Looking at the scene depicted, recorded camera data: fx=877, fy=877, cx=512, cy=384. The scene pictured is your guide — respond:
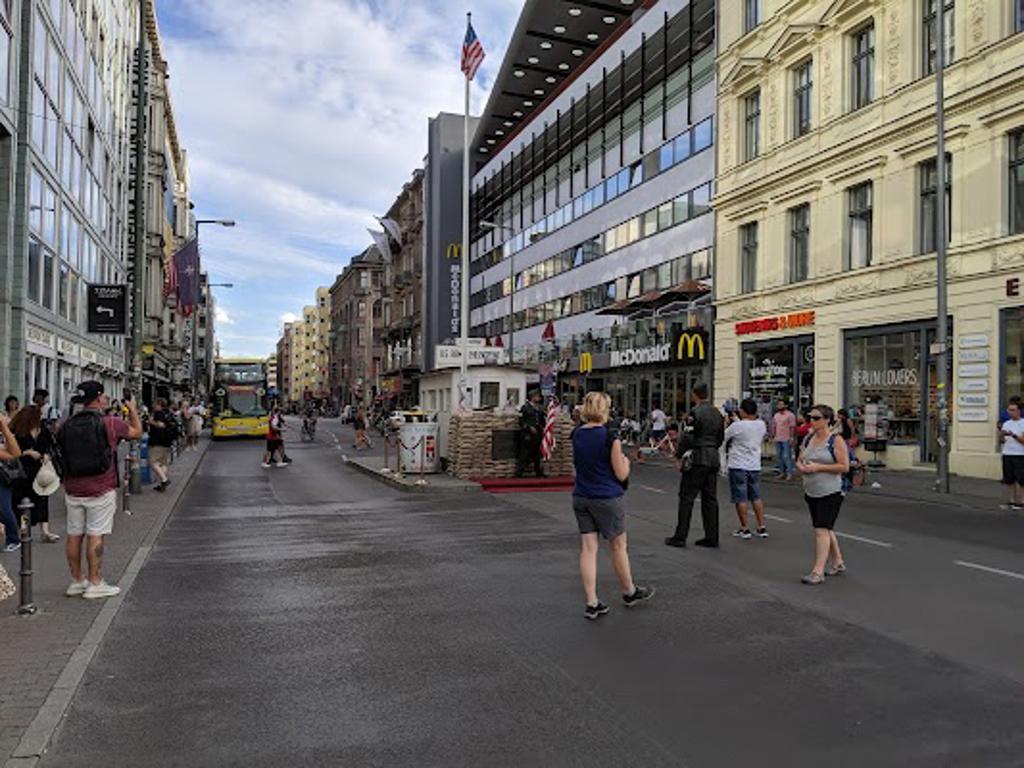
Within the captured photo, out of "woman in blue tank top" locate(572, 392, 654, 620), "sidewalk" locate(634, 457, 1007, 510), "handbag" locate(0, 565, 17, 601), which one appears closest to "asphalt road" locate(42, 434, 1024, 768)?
"woman in blue tank top" locate(572, 392, 654, 620)

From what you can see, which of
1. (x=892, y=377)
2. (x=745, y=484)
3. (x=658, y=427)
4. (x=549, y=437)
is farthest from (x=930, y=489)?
(x=658, y=427)

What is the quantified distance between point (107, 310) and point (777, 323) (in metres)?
18.8

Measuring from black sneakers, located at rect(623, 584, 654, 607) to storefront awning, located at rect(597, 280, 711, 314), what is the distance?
2485 centimetres

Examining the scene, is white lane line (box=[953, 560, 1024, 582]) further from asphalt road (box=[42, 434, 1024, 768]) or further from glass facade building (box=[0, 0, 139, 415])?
glass facade building (box=[0, 0, 139, 415])

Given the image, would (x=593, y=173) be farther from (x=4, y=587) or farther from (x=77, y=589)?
(x=4, y=587)

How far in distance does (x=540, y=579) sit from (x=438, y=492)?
7920mm

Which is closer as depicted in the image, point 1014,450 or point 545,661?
point 545,661

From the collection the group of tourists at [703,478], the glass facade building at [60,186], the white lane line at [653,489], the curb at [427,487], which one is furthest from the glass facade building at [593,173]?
the group of tourists at [703,478]

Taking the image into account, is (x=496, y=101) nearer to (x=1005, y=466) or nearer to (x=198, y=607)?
(x=1005, y=466)

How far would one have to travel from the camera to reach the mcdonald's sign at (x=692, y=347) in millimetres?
30578

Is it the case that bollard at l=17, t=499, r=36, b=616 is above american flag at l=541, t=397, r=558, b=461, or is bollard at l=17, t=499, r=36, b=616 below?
below

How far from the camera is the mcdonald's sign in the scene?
3058cm

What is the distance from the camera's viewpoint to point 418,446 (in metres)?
18.2

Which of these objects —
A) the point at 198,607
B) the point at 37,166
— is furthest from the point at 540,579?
the point at 37,166
